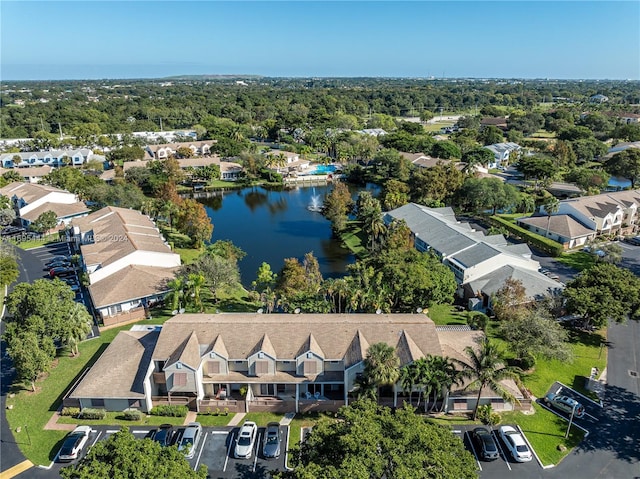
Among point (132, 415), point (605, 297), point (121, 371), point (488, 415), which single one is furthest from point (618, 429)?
point (121, 371)

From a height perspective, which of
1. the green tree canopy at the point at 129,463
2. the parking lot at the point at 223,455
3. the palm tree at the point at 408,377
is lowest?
the parking lot at the point at 223,455

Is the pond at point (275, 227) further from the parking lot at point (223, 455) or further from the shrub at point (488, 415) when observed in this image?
the shrub at point (488, 415)

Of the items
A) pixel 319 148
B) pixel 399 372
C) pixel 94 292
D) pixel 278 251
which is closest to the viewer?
pixel 399 372

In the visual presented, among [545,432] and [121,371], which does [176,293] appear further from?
[545,432]

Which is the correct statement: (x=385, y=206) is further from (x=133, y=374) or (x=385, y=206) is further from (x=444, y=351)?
(x=133, y=374)

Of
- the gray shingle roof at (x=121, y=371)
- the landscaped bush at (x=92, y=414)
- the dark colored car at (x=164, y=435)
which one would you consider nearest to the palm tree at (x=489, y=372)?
the dark colored car at (x=164, y=435)

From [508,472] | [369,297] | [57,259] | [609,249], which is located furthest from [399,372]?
[57,259]
